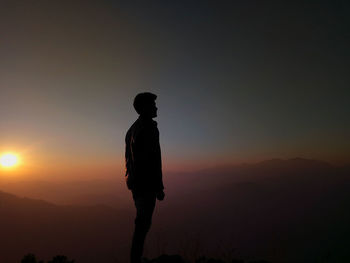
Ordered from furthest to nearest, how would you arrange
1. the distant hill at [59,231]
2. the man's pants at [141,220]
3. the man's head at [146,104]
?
the distant hill at [59,231], the man's head at [146,104], the man's pants at [141,220]

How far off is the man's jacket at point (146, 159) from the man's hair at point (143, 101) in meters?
0.28

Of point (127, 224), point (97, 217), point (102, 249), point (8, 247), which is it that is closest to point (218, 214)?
point (127, 224)

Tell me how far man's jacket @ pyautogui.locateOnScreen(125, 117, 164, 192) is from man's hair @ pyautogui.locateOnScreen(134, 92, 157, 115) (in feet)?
0.91

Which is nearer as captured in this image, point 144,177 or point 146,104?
point 144,177

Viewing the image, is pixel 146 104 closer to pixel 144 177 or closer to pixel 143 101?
pixel 143 101

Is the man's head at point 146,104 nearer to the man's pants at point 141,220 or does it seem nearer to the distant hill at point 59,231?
the man's pants at point 141,220

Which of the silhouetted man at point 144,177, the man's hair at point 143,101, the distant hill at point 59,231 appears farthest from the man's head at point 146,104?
the distant hill at point 59,231

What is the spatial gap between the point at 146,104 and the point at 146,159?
95 cm

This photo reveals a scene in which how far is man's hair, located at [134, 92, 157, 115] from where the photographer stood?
4250mm

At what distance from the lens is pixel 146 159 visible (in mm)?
4004

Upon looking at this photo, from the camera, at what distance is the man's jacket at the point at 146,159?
4008 mm

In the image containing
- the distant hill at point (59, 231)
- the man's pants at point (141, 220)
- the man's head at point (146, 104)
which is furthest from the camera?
the distant hill at point (59, 231)

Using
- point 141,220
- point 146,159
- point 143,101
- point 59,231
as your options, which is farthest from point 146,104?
point 59,231

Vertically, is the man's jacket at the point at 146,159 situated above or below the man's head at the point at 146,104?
below
